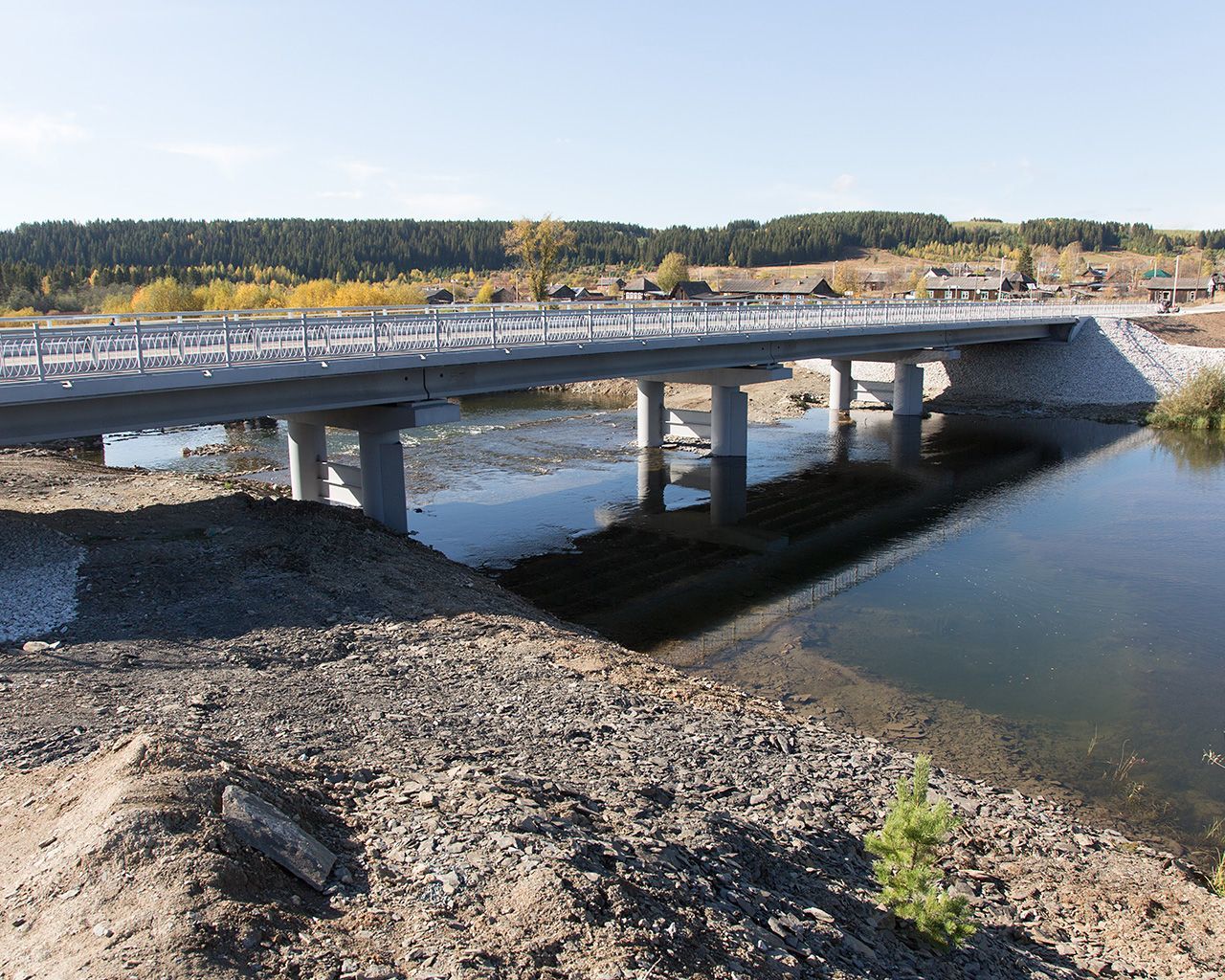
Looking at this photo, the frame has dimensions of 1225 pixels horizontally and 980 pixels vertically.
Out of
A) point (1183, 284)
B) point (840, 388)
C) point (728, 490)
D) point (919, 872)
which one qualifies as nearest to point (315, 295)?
point (840, 388)

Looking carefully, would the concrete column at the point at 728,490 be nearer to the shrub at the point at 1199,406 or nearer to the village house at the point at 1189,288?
the shrub at the point at 1199,406

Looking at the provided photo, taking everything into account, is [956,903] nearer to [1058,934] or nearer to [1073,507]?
[1058,934]

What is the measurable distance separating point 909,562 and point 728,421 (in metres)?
14.0

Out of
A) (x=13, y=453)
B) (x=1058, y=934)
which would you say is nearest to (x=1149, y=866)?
(x=1058, y=934)

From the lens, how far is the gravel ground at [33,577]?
13633mm

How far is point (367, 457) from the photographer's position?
78.0 ft

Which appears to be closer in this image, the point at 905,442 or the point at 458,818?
the point at 458,818

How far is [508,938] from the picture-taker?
243 inches

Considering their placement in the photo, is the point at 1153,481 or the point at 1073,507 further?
the point at 1153,481

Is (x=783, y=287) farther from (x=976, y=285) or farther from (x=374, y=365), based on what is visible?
(x=374, y=365)

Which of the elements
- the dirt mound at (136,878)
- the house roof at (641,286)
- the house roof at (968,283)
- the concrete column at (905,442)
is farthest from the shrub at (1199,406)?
the house roof at (968,283)

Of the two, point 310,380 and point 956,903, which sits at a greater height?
point 310,380

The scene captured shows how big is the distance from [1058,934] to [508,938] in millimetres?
5569

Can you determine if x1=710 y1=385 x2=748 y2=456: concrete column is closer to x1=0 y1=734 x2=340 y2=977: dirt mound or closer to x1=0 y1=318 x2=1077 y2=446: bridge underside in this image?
x1=0 y1=318 x2=1077 y2=446: bridge underside
